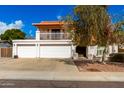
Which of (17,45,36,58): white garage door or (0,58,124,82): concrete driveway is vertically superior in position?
(17,45,36,58): white garage door

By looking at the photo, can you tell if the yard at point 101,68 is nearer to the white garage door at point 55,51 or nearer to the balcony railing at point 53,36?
the white garage door at point 55,51

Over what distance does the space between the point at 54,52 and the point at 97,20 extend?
597 inches

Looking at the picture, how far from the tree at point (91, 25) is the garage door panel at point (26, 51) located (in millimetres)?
13844

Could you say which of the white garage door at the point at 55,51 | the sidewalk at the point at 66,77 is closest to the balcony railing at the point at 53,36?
the white garage door at the point at 55,51

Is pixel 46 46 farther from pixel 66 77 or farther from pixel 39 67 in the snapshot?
pixel 66 77

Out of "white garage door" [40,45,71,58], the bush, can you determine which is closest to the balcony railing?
"white garage door" [40,45,71,58]

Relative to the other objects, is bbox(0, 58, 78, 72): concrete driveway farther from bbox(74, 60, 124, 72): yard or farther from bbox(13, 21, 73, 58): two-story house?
bbox(13, 21, 73, 58): two-story house

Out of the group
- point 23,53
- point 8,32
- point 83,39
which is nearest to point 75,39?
point 83,39

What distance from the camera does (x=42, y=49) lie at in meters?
39.3

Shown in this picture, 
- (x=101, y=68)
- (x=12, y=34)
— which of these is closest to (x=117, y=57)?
(x=101, y=68)

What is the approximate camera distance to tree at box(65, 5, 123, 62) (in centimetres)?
2478

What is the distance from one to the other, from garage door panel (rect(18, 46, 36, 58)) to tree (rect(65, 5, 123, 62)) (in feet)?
45.4

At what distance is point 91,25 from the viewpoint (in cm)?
2500

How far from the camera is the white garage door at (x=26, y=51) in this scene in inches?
1553
